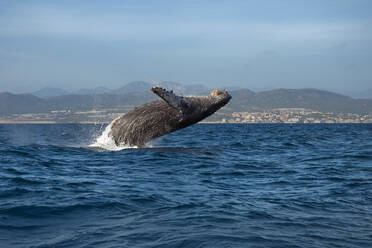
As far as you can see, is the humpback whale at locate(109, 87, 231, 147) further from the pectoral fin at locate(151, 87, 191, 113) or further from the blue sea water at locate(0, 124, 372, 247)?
the blue sea water at locate(0, 124, 372, 247)

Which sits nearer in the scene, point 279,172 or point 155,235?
point 155,235

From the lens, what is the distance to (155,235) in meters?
5.79

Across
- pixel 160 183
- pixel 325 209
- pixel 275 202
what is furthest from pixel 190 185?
pixel 325 209

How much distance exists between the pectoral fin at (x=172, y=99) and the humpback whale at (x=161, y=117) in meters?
0.18

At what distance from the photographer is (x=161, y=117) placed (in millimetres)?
15625

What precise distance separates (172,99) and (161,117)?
1.67 metres

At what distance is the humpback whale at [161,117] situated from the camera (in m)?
15.5

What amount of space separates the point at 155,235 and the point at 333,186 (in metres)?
5.60

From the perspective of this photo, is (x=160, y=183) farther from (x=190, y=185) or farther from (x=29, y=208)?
(x=29, y=208)

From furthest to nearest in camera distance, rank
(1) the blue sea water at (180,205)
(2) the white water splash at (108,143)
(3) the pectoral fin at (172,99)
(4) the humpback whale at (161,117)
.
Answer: (2) the white water splash at (108,143), (4) the humpback whale at (161,117), (3) the pectoral fin at (172,99), (1) the blue sea water at (180,205)

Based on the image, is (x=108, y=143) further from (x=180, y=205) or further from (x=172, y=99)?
(x=180, y=205)

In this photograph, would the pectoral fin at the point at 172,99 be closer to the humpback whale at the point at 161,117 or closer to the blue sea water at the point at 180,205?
the humpback whale at the point at 161,117

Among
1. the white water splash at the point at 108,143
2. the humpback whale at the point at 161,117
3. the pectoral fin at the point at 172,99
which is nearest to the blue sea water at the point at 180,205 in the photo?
the pectoral fin at the point at 172,99

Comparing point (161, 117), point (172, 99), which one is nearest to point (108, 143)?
point (161, 117)
